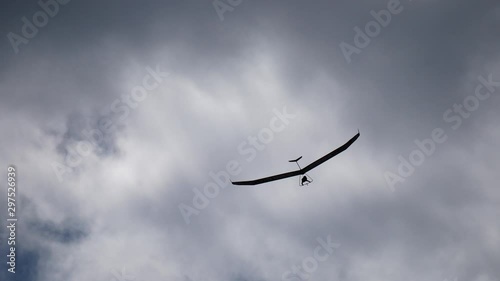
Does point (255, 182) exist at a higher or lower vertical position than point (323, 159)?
higher

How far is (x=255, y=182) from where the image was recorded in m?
25.2

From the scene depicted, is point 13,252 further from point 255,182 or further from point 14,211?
point 255,182

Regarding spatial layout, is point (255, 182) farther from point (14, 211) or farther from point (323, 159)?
point (14, 211)

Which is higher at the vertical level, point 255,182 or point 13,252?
point 13,252

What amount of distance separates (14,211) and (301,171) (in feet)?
79.1

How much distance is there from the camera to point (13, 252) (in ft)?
79.8

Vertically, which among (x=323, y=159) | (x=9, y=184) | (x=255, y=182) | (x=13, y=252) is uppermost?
(x=9, y=184)

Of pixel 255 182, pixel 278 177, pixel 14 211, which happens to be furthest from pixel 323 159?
pixel 14 211

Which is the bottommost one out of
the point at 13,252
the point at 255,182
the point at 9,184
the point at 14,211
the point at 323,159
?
the point at 323,159

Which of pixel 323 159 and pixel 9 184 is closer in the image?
pixel 323 159

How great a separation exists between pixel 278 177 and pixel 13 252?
2335 centimetres

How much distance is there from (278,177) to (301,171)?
2.12 metres

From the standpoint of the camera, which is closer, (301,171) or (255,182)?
(301,171)

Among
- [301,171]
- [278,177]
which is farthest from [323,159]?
[278,177]
